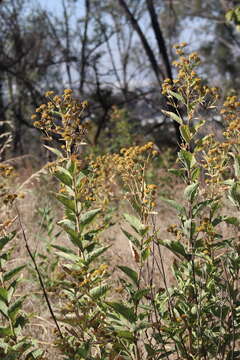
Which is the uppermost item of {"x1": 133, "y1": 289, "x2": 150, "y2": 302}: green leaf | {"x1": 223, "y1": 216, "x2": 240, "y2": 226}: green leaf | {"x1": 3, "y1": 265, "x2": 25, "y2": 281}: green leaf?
{"x1": 223, "y1": 216, "x2": 240, "y2": 226}: green leaf

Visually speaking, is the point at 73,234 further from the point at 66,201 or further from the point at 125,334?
the point at 125,334

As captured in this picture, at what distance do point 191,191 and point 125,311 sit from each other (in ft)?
→ 1.59

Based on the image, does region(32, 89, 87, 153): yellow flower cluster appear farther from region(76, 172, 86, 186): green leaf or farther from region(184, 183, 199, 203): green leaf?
region(184, 183, 199, 203): green leaf

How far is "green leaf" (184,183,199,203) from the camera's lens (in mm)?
1698

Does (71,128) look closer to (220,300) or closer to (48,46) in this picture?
(220,300)

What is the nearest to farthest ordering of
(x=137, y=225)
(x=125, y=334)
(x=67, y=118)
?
(x=125, y=334)
(x=137, y=225)
(x=67, y=118)

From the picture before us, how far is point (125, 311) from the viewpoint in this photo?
1.68m

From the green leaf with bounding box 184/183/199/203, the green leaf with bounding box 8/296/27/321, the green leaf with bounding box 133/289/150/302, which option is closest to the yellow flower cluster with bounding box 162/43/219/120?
the green leaf with bounding box 184/183/199/203

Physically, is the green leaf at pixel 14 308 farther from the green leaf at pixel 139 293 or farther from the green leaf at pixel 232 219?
the green leaf at pixel 232 219

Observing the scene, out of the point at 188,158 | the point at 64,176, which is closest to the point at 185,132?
the point at 188,158

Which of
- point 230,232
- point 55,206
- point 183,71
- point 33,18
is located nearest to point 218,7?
point 33,18

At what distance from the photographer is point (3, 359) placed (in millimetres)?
1685

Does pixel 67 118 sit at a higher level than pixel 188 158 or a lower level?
higher

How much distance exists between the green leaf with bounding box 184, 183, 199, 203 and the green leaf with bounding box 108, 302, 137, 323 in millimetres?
455
